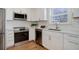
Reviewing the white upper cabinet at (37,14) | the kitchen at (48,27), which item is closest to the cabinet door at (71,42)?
the kitchen at (48,27)

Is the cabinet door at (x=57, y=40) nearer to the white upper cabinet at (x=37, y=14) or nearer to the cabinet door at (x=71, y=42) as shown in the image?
the cabinet door at (x=71, y=42)

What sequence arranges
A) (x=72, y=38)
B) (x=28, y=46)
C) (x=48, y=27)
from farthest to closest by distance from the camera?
(x=48, y=27) < (x=28, y=46) < (x=72, y=38)

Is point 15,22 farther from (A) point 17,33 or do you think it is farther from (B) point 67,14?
(B) point 67,14

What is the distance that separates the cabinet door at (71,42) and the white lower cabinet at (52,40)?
0.27 feet

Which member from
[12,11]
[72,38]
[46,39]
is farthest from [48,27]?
[12,11]

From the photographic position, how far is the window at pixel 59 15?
159 cm

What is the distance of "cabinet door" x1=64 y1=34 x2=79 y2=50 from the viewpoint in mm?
1454

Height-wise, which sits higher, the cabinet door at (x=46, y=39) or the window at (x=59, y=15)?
the window at (x=59, y=15)

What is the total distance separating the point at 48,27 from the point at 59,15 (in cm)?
29

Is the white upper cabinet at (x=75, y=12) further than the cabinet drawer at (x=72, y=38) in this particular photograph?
Yes

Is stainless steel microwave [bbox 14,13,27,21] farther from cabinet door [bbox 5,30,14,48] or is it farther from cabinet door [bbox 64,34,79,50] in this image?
cabinet door [bbox 64,34,79,50]

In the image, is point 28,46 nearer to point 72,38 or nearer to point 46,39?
point 46,39

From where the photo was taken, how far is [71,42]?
1.49 m
